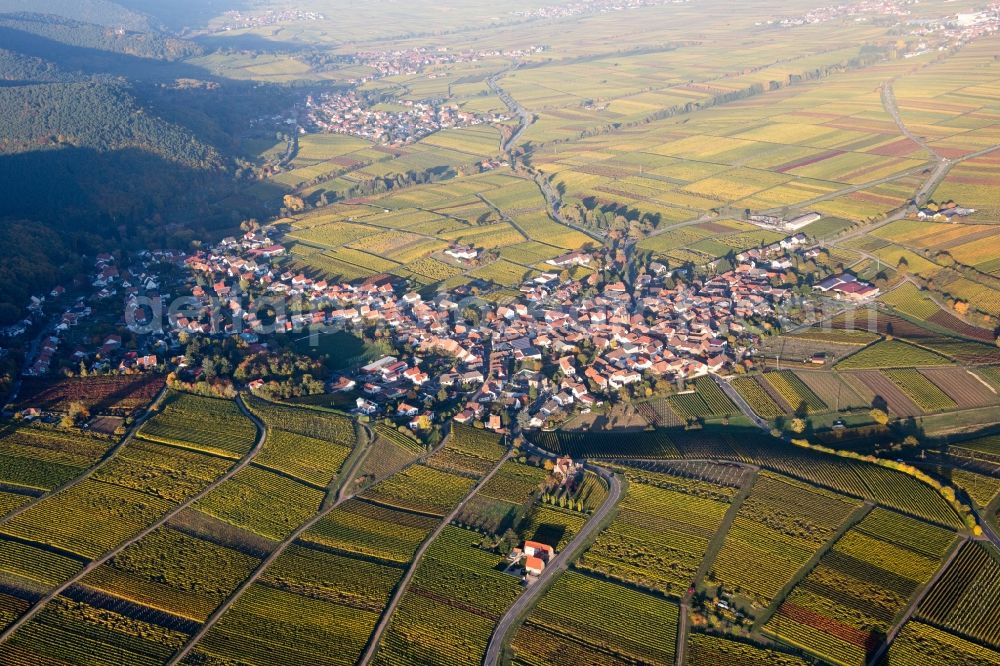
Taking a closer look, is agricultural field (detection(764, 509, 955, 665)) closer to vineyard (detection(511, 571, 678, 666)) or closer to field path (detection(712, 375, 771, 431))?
vineyard (detection(511, 571, 678, 666))

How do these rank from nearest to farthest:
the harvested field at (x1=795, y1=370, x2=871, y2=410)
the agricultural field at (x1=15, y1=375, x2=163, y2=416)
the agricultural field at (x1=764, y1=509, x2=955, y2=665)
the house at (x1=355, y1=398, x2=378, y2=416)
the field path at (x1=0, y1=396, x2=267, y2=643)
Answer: the agricultural field at (x1=764, y1=509, x2=955, y2=665) → the field path at (x1=0, y1=396, x2=267, y2=643) → the harvested field at (x1=795, y1=370, x2=871, y2=410) → the house at (x1=355, y1=398, x2=378, y2=416) → the agricultural field at (x1=15, y1=375, x2=163, y2=416)

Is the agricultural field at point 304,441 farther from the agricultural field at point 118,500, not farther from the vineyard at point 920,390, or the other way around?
the vineyard at point 920,390

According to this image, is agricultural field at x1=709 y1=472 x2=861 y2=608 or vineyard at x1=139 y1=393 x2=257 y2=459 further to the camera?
vineyard at x1=139 y1=393 x2=257 y2=459

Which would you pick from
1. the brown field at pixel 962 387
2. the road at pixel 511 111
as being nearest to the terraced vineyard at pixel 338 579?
the brown field at pixel 962 387

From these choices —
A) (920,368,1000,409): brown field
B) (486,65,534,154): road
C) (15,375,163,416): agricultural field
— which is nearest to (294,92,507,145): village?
(486,65,534,154): road

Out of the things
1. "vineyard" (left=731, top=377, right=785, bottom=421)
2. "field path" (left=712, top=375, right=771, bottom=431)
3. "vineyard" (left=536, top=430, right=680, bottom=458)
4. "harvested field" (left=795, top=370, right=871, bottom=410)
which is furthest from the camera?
"harvested field" (left=795, top=370, right=871, bottom=410)

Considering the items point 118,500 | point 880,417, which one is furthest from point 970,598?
point 118,500

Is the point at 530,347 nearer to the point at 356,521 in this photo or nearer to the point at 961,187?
the point at 356,521
